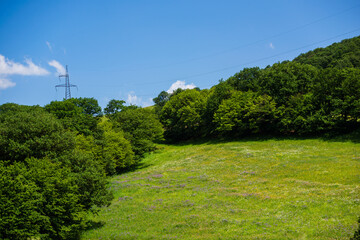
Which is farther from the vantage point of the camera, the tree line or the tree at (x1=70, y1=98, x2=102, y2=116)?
the tree at (x1=70, y1=98, x2=102, y2=116)

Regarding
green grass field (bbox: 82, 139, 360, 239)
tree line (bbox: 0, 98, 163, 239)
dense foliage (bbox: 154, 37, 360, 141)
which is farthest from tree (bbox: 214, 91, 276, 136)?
tree line (bbox: 0, 98, 163, 239)

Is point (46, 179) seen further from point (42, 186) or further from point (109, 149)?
point (109, 149)

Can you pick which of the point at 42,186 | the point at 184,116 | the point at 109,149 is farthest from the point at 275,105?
the point at 42,186

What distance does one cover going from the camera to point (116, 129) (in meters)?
62.2

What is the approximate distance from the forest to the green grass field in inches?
186

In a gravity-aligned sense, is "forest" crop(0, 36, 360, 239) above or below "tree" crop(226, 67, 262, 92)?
below

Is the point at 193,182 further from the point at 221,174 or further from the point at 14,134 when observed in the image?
the point at 14,134

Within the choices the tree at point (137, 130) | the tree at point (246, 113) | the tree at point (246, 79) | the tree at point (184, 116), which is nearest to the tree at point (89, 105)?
the tree at point (137, 130)

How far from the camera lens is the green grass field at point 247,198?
2031 cm

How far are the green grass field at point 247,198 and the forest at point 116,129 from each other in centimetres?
472

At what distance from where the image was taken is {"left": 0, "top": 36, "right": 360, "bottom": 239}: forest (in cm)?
2078

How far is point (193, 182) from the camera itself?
38219mm

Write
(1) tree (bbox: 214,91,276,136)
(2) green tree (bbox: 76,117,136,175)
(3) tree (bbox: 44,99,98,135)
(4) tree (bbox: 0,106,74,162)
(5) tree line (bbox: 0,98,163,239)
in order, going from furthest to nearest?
1. (1) tree (bbox: 214,91,276,136)
2. (3) tree (bbox: 44,99,98,135)
3. (2) green tree (bbox: 76,117,136,175)
4. (4) tree (bbox: 0,106,74,162)
5. (5) tree line (bbox: 0,98,163,239)

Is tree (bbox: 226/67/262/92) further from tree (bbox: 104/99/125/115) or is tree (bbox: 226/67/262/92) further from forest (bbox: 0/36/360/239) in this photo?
tree (bbox: 104/99/125/115)
